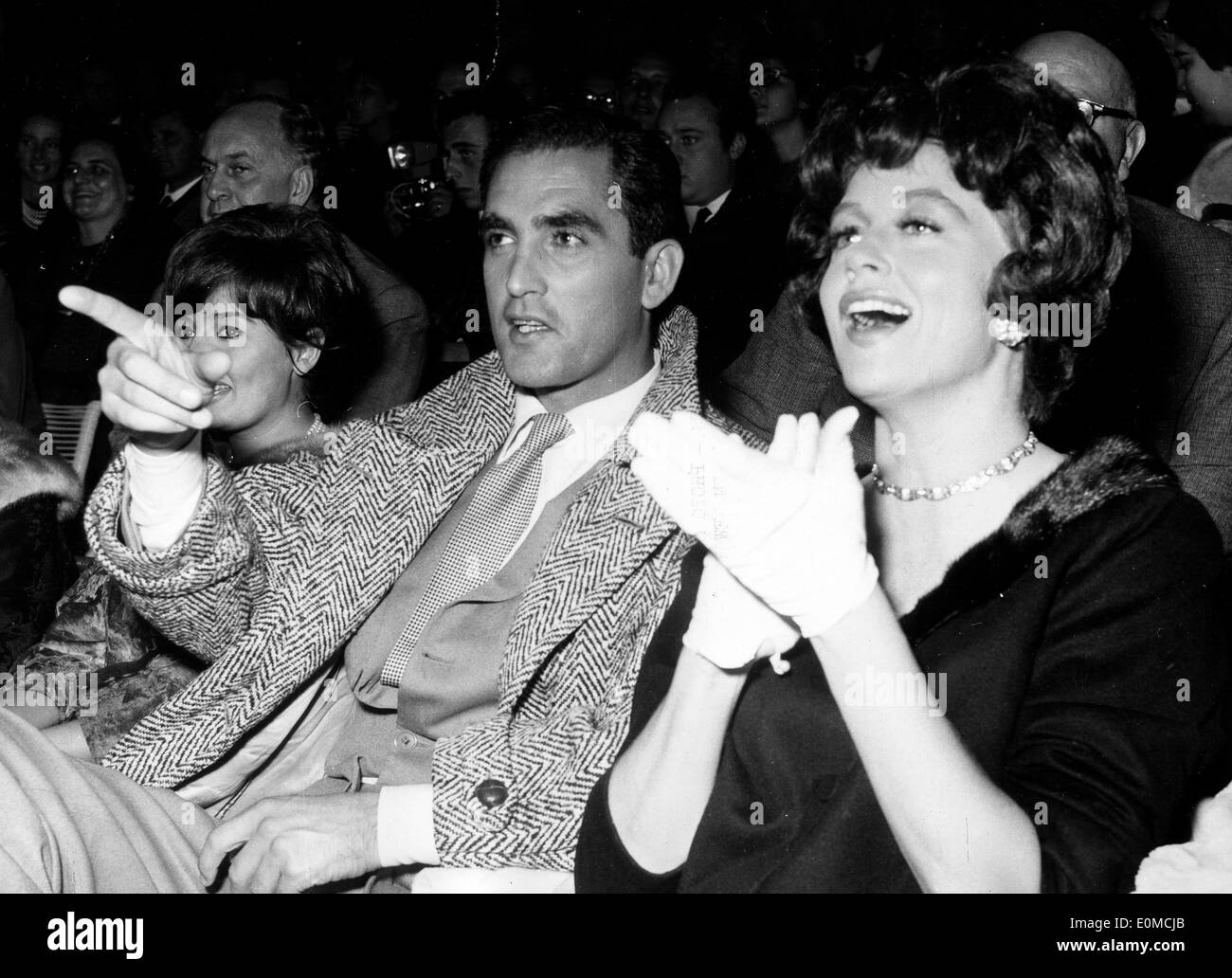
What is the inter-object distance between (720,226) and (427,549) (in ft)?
4.36

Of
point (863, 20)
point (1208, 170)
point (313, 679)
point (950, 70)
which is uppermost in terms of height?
point (863, 20)

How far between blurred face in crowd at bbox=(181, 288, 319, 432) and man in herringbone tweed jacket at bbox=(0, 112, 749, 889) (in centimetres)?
27

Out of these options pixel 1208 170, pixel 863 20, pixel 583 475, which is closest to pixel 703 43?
pixel 863 20

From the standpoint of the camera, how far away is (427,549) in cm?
174

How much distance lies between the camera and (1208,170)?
2.17 m

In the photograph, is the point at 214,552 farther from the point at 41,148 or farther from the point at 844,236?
the point at 41,148

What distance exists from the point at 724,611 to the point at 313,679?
798mm

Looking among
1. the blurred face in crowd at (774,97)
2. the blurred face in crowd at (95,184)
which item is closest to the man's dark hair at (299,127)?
the blurred face in crowd at (95,184)

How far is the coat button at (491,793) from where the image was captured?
4.68 feet

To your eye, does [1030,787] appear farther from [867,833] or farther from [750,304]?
[750,304]

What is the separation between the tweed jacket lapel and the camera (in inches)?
59.1

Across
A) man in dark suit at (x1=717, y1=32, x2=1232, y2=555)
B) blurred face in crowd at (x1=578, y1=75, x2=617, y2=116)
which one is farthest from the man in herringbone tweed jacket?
blurred face in crowd at (x1=578, y1=75, x2=617, y2=116)

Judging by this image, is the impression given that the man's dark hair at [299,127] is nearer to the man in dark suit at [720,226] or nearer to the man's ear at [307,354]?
the man in dark suit at [720,226]

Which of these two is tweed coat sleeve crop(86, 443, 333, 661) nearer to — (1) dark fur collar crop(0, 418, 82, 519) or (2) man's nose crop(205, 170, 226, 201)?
(1) dark fur collar crop(0, 418, 82, 519)
